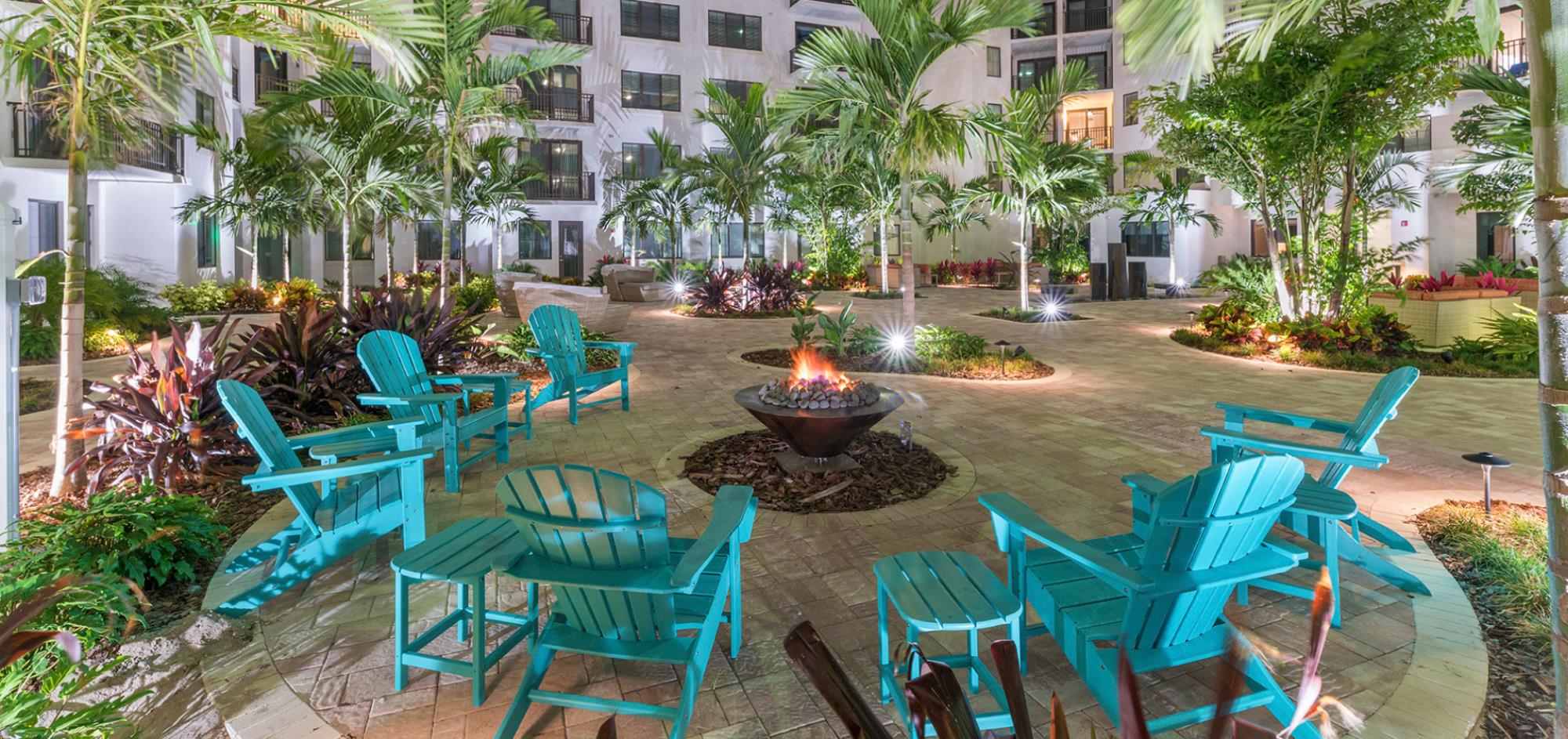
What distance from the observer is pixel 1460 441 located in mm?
6930

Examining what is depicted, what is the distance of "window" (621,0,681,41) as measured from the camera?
31.8 meters

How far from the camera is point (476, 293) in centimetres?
1900

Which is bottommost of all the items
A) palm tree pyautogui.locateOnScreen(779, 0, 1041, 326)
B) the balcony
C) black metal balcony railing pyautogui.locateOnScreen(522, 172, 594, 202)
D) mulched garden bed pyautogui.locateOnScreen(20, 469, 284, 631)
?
mulched garden bed pyautogui.locateOnScreen(20, 469, 284, 631)

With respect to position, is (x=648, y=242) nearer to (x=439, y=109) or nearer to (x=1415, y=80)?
(x=439, y=109)

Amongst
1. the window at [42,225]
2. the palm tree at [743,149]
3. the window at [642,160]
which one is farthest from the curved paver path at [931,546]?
the window at [642,160]

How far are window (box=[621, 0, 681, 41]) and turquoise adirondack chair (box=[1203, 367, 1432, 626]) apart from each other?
3120 cm

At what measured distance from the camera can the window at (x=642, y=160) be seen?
104 ft

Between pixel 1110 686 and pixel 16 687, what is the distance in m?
3.47

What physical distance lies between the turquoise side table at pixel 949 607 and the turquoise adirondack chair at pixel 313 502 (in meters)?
2.42

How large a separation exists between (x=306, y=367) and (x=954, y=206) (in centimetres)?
1514

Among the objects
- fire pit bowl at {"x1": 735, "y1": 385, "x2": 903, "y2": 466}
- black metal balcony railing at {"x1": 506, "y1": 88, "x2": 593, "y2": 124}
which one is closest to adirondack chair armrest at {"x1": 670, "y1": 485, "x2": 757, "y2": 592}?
fire pit bowl at {"x1": 735, "y1": 385, "x2": 903, "y2": 466}

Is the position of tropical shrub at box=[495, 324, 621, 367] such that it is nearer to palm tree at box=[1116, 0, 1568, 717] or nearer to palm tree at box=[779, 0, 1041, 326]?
palm tree at box=[779, 0, 1041, 326]

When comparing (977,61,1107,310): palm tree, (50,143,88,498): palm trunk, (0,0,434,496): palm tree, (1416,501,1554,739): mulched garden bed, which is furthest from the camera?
(977,61,1107,310): palm tree

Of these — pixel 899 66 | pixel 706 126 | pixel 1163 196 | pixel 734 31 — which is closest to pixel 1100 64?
pixel 734 31
